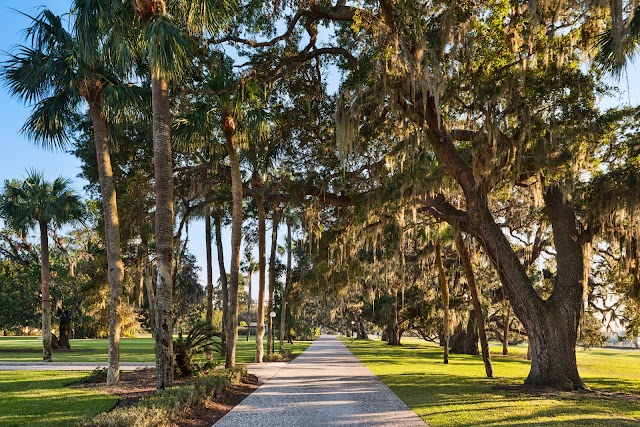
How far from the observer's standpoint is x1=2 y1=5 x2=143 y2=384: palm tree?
10.6 metres

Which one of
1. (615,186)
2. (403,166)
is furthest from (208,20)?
(615,186)

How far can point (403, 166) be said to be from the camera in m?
12.5

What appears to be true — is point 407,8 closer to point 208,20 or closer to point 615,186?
point 208,20

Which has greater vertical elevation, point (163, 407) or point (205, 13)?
point (205, 13)

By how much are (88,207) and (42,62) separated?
14.5 m

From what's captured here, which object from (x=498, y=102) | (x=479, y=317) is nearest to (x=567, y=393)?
(x=479, y=317)

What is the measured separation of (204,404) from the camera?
8.19 m

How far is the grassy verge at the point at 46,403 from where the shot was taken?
22.7 ft

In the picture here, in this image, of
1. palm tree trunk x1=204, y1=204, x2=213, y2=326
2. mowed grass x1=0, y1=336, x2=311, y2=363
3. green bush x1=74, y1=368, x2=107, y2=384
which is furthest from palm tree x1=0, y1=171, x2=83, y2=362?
green bush x1=74, y1=368, x2=107, y2=384

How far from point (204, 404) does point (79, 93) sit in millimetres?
7559

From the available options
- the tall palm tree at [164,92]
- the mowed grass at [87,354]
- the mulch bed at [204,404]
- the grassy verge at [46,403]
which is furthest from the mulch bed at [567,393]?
the mowed grass at [87,354]

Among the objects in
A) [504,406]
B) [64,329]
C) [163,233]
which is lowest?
[64,329]

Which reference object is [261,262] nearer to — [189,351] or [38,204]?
[189,351]

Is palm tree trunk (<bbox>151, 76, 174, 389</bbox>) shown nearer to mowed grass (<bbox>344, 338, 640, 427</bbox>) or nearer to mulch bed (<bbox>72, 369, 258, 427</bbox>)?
mulch bed (<bbox>72, 369, 258, 427</bbox>)
